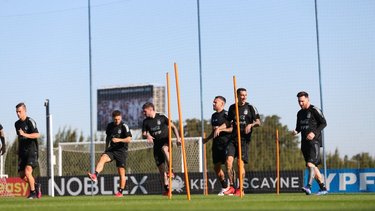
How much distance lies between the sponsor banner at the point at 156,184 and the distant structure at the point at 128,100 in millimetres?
10014

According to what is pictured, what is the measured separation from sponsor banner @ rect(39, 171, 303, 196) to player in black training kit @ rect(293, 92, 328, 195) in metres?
4.92

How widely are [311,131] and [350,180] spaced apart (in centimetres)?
471

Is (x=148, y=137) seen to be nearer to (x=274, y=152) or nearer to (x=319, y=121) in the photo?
(x=319, y=121)

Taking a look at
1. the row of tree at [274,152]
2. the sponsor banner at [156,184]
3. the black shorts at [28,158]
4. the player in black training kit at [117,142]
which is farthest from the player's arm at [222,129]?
the sponsor banner at [156,184]

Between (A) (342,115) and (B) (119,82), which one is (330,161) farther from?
(B) (119,82)

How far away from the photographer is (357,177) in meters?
22.3

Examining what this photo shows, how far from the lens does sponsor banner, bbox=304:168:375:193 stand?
871 inches

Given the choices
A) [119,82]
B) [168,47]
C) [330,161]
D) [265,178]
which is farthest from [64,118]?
[330,161]

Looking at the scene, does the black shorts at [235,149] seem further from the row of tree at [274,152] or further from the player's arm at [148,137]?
the row of tree at [274,152]

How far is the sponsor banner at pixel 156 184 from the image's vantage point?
23344 mm

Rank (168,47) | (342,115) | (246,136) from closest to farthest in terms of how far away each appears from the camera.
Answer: (246,136) < (342,115) < (168,47)

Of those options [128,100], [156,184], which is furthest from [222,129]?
[128,100]

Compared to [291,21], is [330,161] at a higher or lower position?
lower

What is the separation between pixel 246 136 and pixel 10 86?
12.0m
